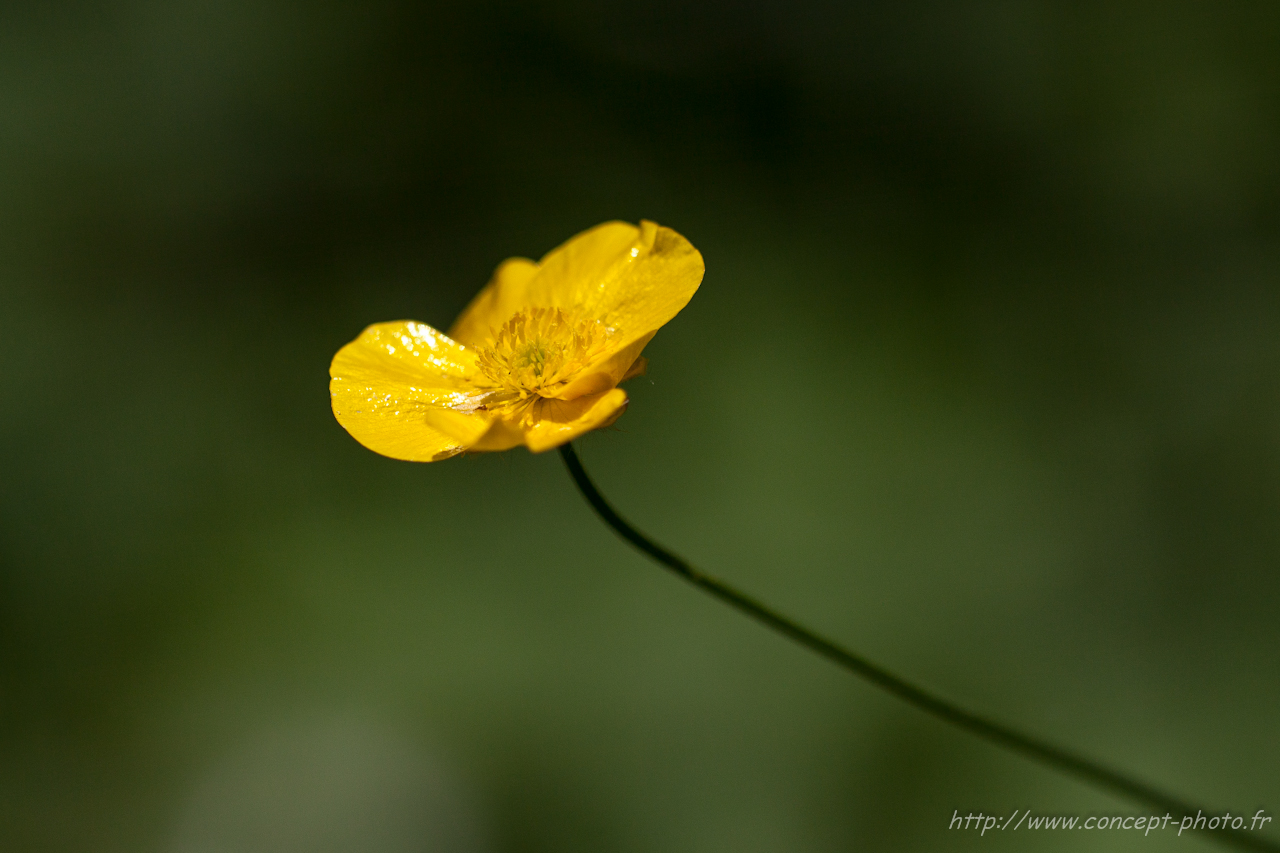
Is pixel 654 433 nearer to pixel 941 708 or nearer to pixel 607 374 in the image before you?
pixel 607 374

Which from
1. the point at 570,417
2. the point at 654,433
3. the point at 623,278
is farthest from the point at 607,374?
the point at 654,433

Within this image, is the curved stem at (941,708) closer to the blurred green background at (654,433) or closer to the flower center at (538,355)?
the flower center at (538,355)

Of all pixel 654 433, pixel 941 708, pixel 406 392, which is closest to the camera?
pixel 941 708

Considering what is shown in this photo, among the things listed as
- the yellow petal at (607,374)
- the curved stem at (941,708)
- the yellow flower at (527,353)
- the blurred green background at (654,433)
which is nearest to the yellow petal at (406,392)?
the yellow flower at (527,353)

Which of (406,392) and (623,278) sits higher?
(623,278)

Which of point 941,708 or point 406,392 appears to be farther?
point 406,392

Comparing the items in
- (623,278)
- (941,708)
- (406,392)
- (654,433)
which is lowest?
(654,433)

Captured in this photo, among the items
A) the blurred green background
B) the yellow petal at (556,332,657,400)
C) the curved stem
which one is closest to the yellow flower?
the yellow petal at (556,332,657,400)
